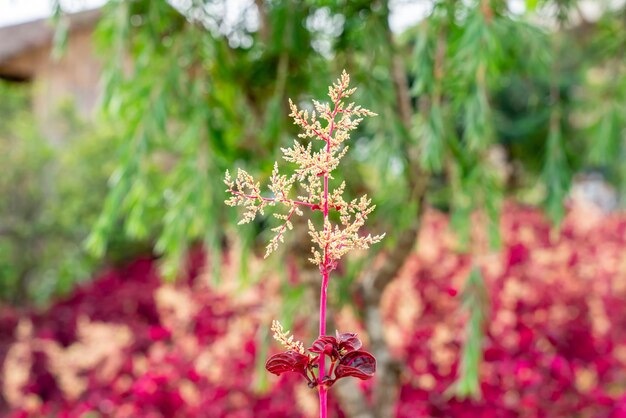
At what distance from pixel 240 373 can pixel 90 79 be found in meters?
6.85

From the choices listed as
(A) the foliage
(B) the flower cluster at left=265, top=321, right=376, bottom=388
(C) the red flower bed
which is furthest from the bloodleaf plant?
(A) the foliage

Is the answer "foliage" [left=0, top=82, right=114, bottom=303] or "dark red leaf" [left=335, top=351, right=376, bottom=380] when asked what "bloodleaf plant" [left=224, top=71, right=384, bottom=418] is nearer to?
"dark red leaf" [left=335, top=351, right=376, bottom=380]

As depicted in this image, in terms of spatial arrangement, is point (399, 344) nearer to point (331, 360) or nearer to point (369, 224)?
point (369, 224)

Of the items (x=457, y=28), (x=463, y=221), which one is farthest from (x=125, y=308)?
(x=457, y=28)

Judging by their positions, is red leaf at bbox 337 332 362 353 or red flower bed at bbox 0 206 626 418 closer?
red leaf at bbox 337 332 362 353

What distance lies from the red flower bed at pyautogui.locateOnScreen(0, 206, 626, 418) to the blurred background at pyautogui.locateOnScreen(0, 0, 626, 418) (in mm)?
13

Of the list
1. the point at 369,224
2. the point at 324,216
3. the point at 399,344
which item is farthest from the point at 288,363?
the point at 399,344

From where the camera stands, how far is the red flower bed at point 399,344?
112 inches

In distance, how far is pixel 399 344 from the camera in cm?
317

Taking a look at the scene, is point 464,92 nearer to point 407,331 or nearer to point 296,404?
point 296,404

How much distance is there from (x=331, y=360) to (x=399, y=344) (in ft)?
8.30

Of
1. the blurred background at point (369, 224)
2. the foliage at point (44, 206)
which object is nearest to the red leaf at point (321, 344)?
the blurred background at point (369, 224)

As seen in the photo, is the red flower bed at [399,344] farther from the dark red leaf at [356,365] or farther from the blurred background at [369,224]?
the dark red leaf at [356,365]

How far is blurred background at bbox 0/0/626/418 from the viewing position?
2.05 meters
